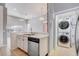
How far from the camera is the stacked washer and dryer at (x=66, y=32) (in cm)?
158

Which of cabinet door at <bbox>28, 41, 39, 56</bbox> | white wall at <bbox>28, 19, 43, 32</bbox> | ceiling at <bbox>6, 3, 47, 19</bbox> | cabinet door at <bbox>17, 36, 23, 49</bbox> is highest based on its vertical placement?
ceiling at <bbox>6, 3, 47, 19</bbox>

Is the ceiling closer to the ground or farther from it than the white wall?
farther from it

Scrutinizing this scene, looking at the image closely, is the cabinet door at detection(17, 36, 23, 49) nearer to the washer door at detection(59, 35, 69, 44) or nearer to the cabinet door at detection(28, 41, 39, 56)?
the cabinet door at detection(28, 41, 39, 56)

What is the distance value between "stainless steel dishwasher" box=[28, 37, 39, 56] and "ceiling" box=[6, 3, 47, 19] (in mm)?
380

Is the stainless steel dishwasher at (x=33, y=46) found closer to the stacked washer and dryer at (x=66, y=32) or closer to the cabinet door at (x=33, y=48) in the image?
the cabinet door at (x=33, y=48)

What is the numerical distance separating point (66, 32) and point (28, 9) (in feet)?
2.39

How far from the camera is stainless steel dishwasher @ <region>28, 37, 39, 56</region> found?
1638mm

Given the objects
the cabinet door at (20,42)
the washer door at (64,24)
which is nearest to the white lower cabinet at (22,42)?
the cabinet door at (20,42)

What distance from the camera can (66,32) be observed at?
163 cm

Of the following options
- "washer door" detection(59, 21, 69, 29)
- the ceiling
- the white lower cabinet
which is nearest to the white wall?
the ceiling

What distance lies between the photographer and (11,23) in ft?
5.30

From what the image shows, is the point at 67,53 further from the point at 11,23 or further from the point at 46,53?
the point at 11,23

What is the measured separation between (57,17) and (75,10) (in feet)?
0.96

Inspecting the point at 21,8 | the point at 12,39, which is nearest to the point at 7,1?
the point at 21,8
